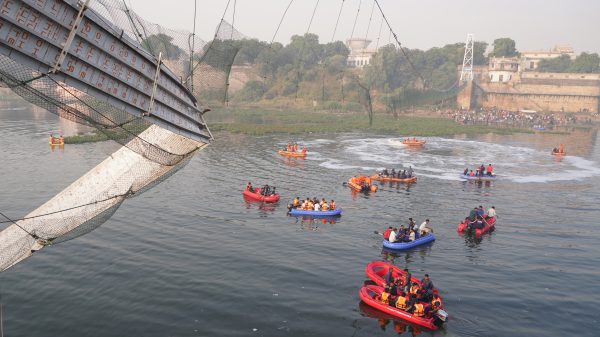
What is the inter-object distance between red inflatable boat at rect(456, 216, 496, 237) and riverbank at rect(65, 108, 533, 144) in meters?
61.1

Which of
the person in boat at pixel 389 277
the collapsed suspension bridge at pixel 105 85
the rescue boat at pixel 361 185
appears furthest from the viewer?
the rescue boat at pixel 361 185

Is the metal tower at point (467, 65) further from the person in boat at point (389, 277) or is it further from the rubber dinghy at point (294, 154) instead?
the person in boat at point (389, 277)

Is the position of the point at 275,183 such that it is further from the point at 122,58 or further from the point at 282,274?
the point at 122,58

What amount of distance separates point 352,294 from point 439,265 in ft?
26.0

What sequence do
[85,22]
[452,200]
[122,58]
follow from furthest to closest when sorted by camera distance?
[452,200], [122,58], [85,22]

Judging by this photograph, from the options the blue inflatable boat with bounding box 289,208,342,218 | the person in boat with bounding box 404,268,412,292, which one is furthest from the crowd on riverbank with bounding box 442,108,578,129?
the person in boat with bounding box 404,268,412,292

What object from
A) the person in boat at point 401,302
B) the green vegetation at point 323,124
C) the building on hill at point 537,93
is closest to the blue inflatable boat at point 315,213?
the person in boat at point 401,302

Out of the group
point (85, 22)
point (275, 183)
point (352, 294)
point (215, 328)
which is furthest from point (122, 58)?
point (275, 183)

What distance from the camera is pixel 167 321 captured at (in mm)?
22344

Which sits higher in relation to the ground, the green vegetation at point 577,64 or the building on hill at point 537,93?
the green vegetation at point 577,64

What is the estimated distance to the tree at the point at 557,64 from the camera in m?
188

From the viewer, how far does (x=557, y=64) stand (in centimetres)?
18962

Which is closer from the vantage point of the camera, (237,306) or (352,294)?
(237,306)

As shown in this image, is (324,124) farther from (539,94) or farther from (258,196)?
(539,94)
